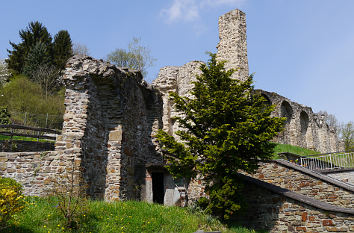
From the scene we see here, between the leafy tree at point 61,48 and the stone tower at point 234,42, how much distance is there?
800 inches

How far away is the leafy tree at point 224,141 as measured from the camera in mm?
11062

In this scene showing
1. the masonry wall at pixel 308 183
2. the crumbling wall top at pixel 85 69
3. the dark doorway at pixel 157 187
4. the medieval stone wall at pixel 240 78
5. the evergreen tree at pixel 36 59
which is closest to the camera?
the crumbling wall top at pixel 85 69

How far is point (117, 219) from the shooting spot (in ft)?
28.3

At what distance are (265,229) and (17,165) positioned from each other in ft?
30.9

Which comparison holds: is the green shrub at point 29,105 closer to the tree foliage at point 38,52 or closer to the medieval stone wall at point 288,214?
the tree foliage at point 38,52

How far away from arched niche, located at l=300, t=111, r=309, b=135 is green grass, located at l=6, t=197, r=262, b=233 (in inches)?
1068

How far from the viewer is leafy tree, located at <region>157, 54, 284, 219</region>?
36.3 ft

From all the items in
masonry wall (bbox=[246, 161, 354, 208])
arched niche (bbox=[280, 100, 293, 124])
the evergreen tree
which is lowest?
masonry wall (bbox=[246, 161, 354, 208])

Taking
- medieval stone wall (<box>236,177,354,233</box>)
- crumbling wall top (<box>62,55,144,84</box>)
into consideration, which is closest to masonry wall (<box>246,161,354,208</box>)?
medieval stone wall (<box>236,177,354,233</box>)

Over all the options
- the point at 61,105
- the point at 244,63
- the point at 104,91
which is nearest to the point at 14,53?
the point at 61,105

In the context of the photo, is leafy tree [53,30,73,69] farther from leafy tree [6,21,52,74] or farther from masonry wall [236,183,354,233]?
masonry wall [236,183,354,233]

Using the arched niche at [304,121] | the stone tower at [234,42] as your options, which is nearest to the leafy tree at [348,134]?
the arched niche at [304,121]

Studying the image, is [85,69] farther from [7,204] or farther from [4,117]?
[4,117]

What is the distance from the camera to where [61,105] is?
99.0 ft
